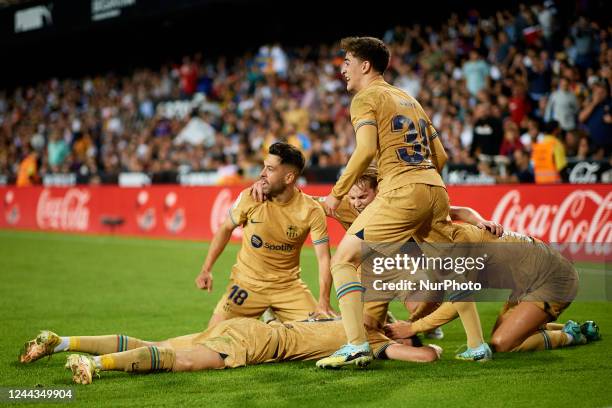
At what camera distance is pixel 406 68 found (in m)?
18.9

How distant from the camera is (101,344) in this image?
5.53m

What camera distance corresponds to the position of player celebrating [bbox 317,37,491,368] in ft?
18.0

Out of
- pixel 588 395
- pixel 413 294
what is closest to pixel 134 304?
pixel 413 294

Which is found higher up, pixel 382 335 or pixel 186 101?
pixel 186 101

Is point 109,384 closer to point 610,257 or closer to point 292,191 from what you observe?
point 292,191

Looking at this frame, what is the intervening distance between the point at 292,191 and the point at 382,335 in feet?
4.77

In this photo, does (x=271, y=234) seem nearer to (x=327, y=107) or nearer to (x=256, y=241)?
(x=256, y=241)

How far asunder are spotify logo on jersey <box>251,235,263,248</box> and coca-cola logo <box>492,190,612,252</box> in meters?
6.23

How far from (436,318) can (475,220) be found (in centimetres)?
81

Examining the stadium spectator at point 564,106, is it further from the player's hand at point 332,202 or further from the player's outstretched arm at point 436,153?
the player's hand at point 332,202

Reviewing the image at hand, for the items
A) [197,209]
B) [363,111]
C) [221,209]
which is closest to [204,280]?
[363,111]

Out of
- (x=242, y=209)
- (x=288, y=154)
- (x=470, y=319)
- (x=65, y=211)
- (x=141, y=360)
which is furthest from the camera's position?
(x=65, y=211)

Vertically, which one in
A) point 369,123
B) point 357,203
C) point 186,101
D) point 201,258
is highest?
point 186,101

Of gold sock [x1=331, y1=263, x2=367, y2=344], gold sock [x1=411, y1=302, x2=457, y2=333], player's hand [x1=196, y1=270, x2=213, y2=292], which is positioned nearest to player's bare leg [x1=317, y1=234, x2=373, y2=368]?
gold sock [x1=331, y1=263, x2=367, y2=344]
